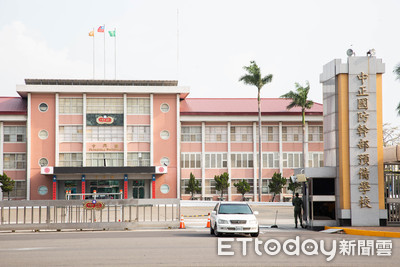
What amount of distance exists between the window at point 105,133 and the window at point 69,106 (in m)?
2.32

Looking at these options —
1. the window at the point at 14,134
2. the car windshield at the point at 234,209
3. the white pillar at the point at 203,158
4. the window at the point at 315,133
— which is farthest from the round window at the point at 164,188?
the car windshield at the point at 234,209

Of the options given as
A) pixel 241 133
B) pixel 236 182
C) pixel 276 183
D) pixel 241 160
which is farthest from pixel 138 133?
pixel 276 183

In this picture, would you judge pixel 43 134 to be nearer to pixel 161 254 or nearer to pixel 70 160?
pixel 70 160

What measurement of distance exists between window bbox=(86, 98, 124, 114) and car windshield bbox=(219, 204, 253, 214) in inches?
1617

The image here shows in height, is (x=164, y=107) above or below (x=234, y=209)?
above

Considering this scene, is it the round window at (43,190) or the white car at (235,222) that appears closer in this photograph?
the white car at (235,222)

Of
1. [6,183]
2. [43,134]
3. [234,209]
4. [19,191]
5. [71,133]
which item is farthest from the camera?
[71,133]

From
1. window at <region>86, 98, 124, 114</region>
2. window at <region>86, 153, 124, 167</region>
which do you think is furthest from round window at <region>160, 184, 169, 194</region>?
window at <region>86, 98, 124, 114</region>

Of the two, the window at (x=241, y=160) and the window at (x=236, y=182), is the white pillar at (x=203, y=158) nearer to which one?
the window at (x=236, y=182)

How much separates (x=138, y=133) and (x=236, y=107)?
1167 cm

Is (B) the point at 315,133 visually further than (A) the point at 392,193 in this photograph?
Yes

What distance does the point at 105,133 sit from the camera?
61875mm

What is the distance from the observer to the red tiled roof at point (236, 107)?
208ft

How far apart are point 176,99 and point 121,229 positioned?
36632 mm
